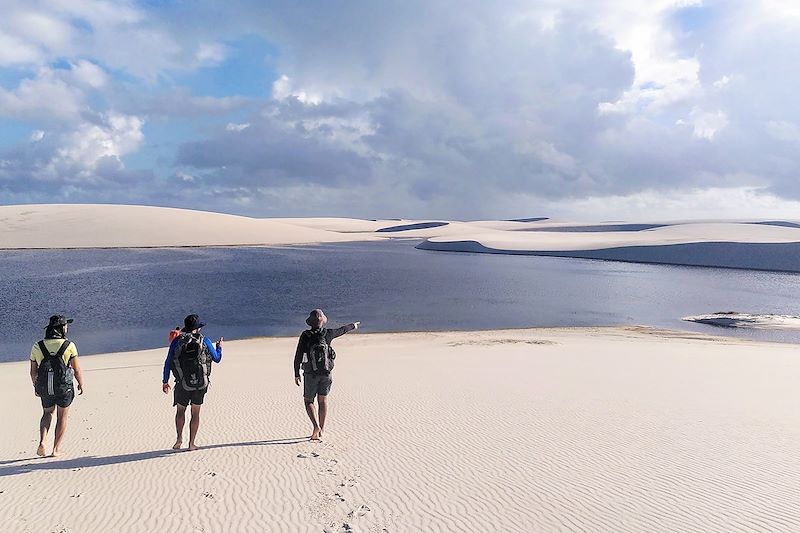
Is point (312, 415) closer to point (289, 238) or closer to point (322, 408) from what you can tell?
point (322, 408)

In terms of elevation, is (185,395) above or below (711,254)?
below

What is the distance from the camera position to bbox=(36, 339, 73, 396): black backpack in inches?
227

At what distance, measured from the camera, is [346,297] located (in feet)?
100

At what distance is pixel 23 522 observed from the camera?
4461mm

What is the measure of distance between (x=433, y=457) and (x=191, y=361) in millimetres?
2782

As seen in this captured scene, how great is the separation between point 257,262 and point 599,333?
37.9 meters

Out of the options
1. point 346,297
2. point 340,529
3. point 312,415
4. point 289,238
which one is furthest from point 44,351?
point 289,238

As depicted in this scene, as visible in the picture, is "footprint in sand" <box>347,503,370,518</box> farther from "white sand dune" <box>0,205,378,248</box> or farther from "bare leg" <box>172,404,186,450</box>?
"white sand dune" <box>0,205,378,248</box>

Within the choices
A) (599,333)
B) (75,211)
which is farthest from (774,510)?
(75,211)

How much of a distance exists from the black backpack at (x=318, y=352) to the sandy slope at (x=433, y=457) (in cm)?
94

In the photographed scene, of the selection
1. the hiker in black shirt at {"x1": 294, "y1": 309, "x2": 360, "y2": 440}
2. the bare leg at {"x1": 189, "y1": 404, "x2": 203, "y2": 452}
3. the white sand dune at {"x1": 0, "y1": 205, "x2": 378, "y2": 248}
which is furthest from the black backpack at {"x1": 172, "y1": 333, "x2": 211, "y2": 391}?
the white sand dune at {"x1": 0, "y1": 205, "x2": 378, "y2": 248}

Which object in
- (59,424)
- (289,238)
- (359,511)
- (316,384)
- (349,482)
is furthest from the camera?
(289,238)

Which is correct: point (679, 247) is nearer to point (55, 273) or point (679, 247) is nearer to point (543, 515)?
point (55, 273)

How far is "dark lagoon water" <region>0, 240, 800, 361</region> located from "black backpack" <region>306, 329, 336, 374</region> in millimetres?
14029
